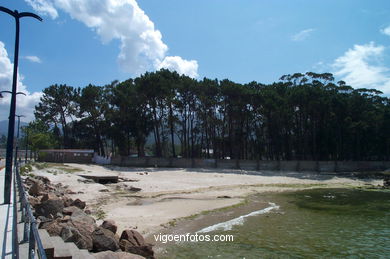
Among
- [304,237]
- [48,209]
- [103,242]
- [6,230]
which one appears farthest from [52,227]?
[304,237]

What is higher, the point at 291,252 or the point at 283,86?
the point at 283,86

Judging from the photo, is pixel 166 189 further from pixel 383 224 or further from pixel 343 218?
pixel 383 224

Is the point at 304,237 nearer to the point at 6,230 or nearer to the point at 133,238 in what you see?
the point at 133,238

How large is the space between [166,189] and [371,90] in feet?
199

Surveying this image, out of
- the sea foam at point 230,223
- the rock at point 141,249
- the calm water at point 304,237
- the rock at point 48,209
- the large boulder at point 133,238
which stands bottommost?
the calm water at point 304,237

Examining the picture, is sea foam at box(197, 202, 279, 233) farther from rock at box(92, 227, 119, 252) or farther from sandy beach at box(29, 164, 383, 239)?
rock at box(92, 227, 119, 252)

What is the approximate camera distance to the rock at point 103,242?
9781 mm

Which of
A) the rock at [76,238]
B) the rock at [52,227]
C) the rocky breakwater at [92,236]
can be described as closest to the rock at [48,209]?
the rocky breakwater at [92,236]

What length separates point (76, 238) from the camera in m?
9.25

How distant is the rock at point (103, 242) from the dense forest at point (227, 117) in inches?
1859

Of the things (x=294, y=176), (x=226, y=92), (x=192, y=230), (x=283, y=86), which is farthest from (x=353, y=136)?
(x=192, y=230)

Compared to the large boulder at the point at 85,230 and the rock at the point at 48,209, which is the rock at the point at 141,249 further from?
the rock at the point at 48,209

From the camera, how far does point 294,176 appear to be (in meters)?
50.0

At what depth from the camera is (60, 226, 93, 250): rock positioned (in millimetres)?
8891
